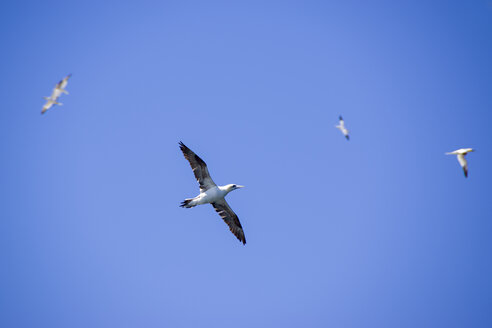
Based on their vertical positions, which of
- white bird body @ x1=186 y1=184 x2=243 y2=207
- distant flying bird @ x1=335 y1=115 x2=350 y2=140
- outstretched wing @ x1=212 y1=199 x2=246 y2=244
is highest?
distant flying bird @ x1=335 y1=115 x2=350 y2=140

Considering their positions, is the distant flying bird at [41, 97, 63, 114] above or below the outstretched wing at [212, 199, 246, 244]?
above

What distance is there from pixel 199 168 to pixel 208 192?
1.51 m

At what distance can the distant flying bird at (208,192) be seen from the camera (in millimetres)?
24531

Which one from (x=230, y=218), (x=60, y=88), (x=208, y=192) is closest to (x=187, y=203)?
(x=208, y=192)

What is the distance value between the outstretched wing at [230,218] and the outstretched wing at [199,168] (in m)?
1.66

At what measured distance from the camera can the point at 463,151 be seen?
92.6 ft

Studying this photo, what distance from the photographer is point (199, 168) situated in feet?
81.7

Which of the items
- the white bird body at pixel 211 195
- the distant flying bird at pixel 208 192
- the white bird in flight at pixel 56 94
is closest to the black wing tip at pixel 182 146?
the distant flying bird at pixel 208 192

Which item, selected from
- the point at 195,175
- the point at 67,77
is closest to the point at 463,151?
the point at 195,175

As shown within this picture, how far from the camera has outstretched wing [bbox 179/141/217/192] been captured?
24.5m

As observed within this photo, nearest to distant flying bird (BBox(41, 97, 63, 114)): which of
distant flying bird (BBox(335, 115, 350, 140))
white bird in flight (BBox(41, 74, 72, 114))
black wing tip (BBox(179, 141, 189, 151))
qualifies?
white bird in flight (BBox(41, 74, 72, 114))

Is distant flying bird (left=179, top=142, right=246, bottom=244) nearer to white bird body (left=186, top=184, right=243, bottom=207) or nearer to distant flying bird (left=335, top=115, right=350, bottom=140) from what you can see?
white bird body (left=186, top=184, right=243, bottom=207)

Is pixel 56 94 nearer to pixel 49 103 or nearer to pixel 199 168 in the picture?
pixel 49 103

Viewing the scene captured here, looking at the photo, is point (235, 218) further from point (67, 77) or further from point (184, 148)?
point (67, 77)
